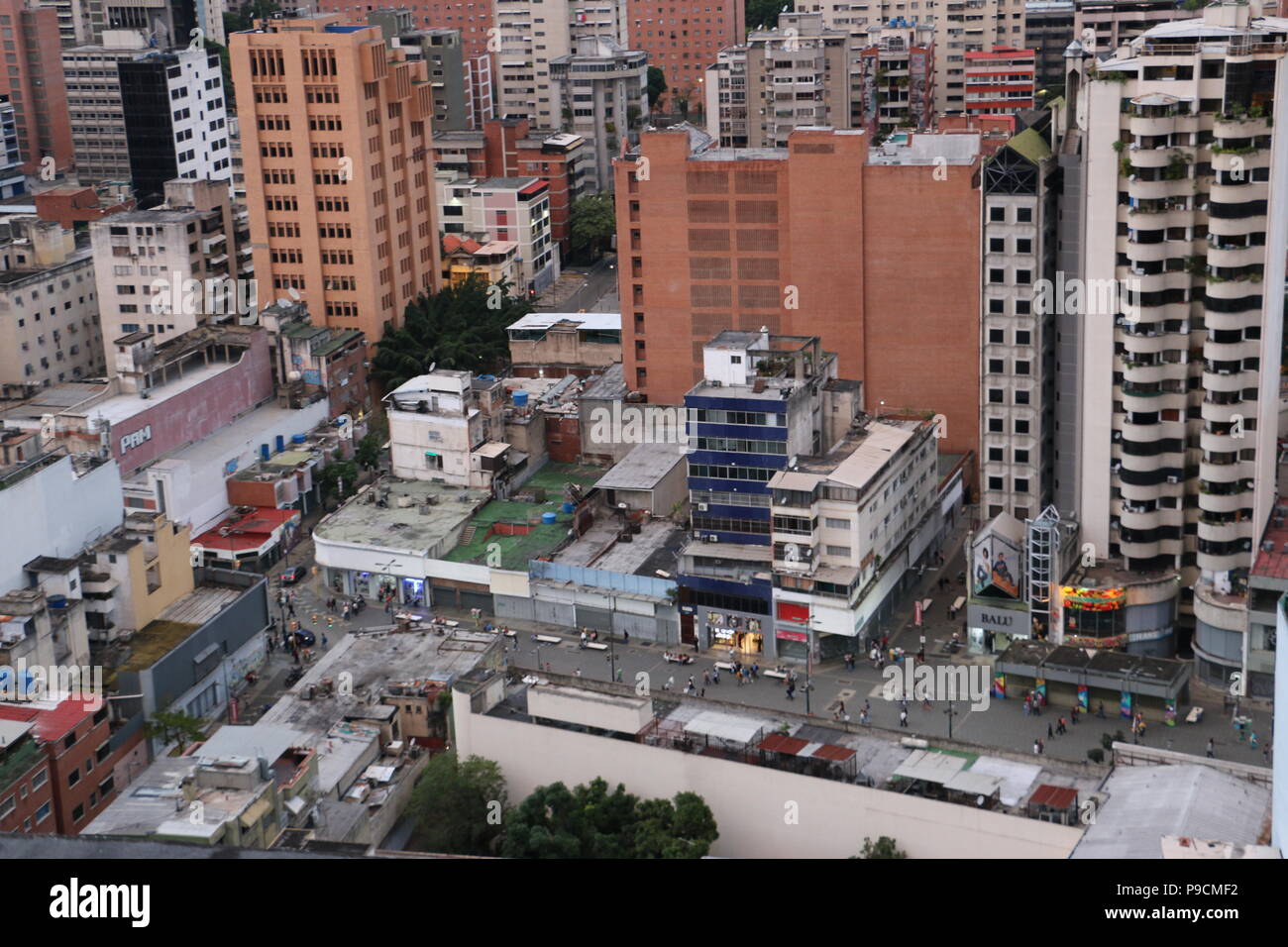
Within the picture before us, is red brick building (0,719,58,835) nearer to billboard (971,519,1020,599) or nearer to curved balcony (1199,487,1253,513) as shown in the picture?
billboard (971,519,1020,599)

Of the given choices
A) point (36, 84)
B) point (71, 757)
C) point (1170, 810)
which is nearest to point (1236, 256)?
point (1170, 810)

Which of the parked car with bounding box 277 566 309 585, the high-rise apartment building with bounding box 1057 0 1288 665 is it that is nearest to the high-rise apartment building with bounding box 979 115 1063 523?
the high-rise apartment building with bounding box 1057 0 1288 665

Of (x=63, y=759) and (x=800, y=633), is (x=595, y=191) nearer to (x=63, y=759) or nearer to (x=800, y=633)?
(x=800, y=633)

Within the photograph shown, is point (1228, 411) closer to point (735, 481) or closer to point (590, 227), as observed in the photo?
point (735, 481)

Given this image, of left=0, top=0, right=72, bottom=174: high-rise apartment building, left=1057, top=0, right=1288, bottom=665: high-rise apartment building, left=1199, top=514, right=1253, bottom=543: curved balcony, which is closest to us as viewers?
left=1057, top=0, right=1288, bottom=665: high-rise apartment building

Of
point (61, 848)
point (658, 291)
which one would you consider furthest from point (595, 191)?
point (61, 848)
